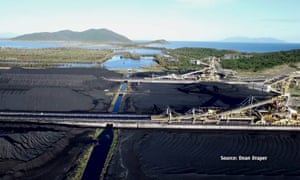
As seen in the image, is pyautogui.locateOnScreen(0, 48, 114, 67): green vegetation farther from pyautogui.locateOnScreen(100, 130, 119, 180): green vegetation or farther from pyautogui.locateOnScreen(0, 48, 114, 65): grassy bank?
pyautogui.locateOnScreen(100, 130, 119, 180): green vegetation

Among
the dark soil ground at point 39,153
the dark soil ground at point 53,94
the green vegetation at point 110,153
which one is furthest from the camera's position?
the dark soil ground at point 53,94

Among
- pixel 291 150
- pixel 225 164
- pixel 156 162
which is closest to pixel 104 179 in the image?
pixel 156 162

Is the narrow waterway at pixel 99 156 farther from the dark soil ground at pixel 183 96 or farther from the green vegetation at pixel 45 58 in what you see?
the green vegetation at pixel 45 58

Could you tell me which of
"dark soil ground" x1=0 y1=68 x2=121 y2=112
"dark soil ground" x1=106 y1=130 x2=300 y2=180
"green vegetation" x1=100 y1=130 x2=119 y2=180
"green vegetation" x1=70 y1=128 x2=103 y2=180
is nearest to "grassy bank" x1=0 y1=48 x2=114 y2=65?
"dark soil ground" x1=0 y1=68 x2=121 y2=112

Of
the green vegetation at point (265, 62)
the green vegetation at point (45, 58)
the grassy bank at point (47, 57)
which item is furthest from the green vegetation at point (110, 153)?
the grassy bank at point (47, 57)

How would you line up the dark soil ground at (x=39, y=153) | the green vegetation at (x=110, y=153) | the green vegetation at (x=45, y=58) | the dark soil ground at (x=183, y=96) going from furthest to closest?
A: the green vegetation at (x=45, y=58) < the dark soil ground at (x=183, y=96) < the green vegetation at (x=110, y=153) < the dark soil ground at (x=39, y=153)

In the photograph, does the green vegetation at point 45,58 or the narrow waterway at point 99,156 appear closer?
the narrow waterway at point 99,156
